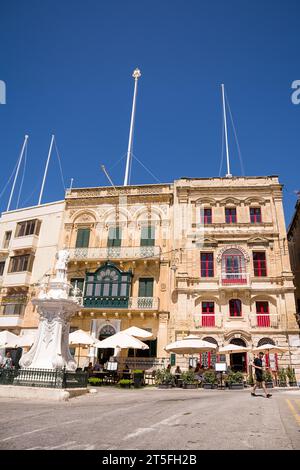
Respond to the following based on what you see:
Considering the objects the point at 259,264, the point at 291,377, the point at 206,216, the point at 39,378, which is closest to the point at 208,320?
the point at 259,264

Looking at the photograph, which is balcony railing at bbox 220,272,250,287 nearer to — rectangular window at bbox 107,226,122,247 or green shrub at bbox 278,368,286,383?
green shrub at bbox 278,368,286,383

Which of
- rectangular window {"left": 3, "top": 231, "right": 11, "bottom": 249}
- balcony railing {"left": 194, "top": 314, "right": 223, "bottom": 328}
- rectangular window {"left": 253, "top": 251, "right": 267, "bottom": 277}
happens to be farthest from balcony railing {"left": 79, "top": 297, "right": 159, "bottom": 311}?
rectangular window {"left": 3, "top": 231, "right": 11, "bottom": 249}

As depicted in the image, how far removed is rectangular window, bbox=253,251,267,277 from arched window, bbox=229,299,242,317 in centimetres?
262

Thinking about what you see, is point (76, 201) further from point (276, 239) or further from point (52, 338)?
point (52, 338)

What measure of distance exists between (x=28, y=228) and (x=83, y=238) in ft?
18.4

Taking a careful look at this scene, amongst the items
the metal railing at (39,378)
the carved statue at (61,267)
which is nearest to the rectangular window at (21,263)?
the carved statue at (61,267)

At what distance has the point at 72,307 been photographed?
43.6ft

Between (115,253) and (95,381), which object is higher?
(115,253)

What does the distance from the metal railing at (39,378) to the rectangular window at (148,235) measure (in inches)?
671

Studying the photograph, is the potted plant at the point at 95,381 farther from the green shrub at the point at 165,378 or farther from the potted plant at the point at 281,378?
the potted plant at the point at 281,378

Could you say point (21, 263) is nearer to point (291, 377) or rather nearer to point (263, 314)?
point (263, 314)

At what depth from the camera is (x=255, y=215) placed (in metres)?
27.9

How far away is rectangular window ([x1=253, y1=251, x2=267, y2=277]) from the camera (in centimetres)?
2602

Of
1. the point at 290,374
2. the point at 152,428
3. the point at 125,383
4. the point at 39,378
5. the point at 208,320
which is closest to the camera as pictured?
the point at 152,428
